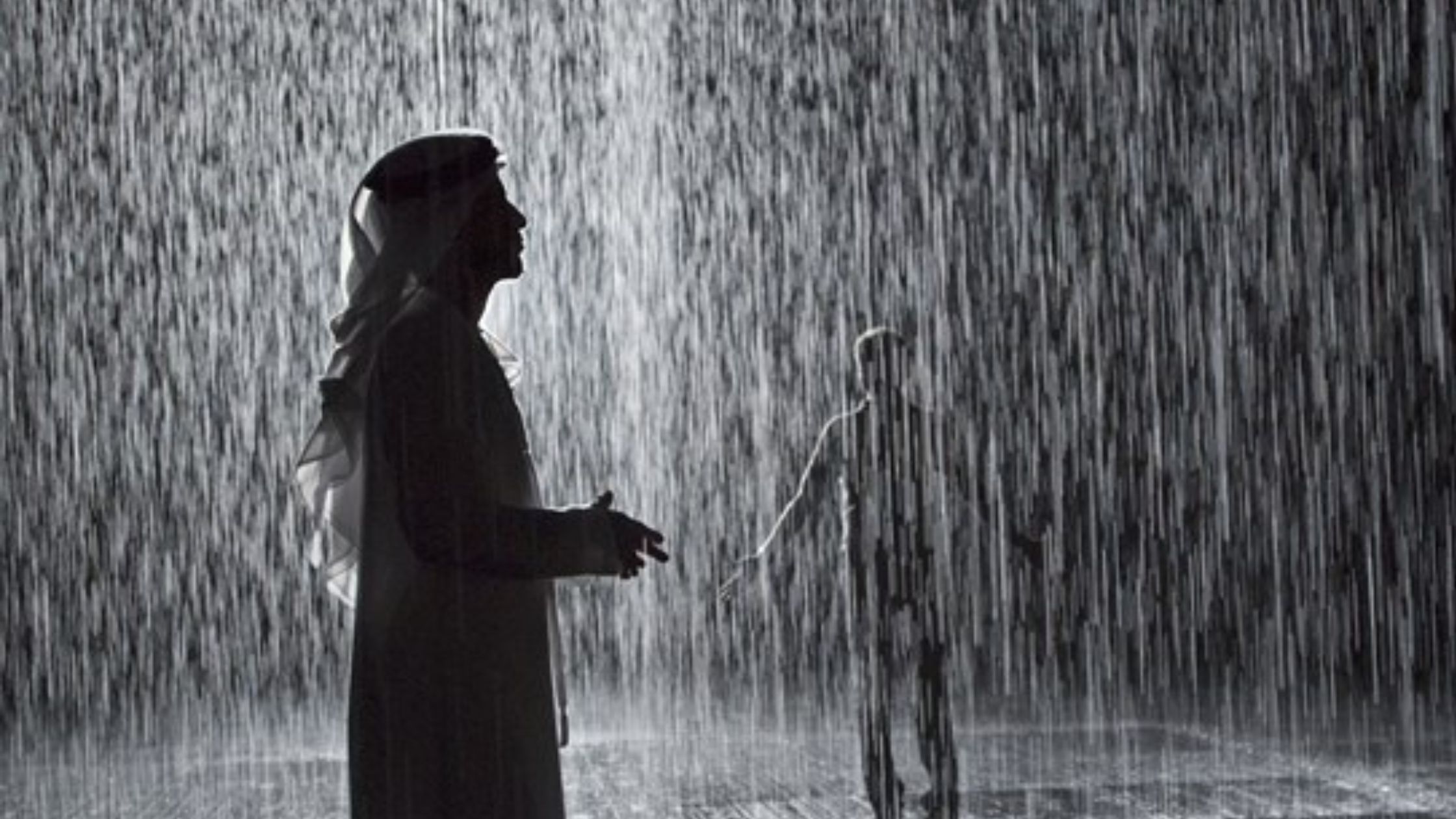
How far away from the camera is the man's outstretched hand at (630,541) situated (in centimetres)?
227

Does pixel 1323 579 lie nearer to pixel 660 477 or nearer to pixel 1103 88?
pixel 1103 88

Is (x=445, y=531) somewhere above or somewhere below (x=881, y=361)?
below

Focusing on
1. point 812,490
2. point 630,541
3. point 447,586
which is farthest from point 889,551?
point 447,586

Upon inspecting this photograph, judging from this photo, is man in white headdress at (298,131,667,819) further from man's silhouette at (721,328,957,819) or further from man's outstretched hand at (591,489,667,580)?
man's silhouette at (721,328,957,819)

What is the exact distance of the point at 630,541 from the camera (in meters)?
2.29

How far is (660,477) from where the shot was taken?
19.6m

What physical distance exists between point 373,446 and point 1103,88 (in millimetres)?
14234

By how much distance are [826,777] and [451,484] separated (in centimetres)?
604

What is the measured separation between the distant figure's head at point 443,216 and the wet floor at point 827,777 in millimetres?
4500

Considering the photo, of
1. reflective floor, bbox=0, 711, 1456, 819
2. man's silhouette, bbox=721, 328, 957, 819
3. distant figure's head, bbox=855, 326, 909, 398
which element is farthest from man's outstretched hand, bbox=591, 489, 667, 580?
reflective floor, bbox=0, 711, 1456, 819

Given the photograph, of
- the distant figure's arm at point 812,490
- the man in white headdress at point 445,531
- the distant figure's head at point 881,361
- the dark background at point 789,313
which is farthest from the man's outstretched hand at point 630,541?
the dark background at point 789,313

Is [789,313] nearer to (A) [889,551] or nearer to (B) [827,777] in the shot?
(B) [827,777]

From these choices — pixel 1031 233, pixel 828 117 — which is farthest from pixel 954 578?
pixel 828 117

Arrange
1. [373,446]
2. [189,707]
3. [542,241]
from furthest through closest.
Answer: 1. [542,241]
2. [189,707]
3. [373,446]
